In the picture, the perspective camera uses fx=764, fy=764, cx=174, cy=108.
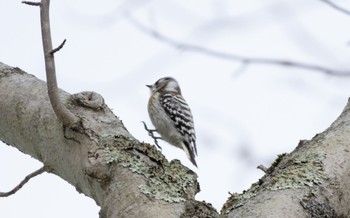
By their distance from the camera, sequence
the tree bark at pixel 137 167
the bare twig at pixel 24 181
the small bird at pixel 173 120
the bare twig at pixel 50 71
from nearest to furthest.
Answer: the tree bark at pixel 137 167 → the bare twig at pixel 50 71 → the bare twig at pixel 24 181 → the small bird at pixel 173 120

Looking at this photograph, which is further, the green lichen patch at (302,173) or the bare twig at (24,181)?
the bare twig at (24,181)

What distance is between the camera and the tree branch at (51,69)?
279cm

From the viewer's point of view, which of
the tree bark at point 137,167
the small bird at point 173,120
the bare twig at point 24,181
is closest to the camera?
the tree bark at point 137,167

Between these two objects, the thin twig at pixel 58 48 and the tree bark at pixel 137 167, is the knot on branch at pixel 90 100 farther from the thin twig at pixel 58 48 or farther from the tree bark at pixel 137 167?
the thin twig at pixel 58 48

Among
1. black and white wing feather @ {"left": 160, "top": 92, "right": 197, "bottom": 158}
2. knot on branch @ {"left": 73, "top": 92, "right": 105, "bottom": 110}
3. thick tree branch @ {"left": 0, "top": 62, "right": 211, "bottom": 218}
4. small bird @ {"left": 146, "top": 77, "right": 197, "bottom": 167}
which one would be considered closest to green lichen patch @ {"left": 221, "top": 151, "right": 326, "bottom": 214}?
thick tree branch @ {"left": 0, "top": 62, "right": 211, "bottom": 218}

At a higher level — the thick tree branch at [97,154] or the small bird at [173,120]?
the small bird at [173,120]

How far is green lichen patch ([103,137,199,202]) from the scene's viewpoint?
2.69 m

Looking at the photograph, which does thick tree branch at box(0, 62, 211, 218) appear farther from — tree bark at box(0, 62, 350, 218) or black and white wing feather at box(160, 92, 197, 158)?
black and white wing feather at box(160, 92, 197, 158)

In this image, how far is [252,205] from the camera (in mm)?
2625

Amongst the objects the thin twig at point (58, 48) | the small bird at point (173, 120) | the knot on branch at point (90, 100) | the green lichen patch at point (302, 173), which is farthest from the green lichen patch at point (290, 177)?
the small bird at point (173, 120)

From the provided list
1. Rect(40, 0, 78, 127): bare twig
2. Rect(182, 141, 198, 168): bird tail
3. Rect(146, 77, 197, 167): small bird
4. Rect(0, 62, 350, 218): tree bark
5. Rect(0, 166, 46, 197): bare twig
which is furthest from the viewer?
Rect(146, 77, 197, 167): small bird

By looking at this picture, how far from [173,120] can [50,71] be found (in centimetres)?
504

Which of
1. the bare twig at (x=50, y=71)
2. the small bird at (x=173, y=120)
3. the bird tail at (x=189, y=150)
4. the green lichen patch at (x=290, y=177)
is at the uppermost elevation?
the small bird at (x=173, y=120)

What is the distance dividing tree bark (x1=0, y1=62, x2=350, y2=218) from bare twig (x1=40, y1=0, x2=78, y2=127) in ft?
0.21
